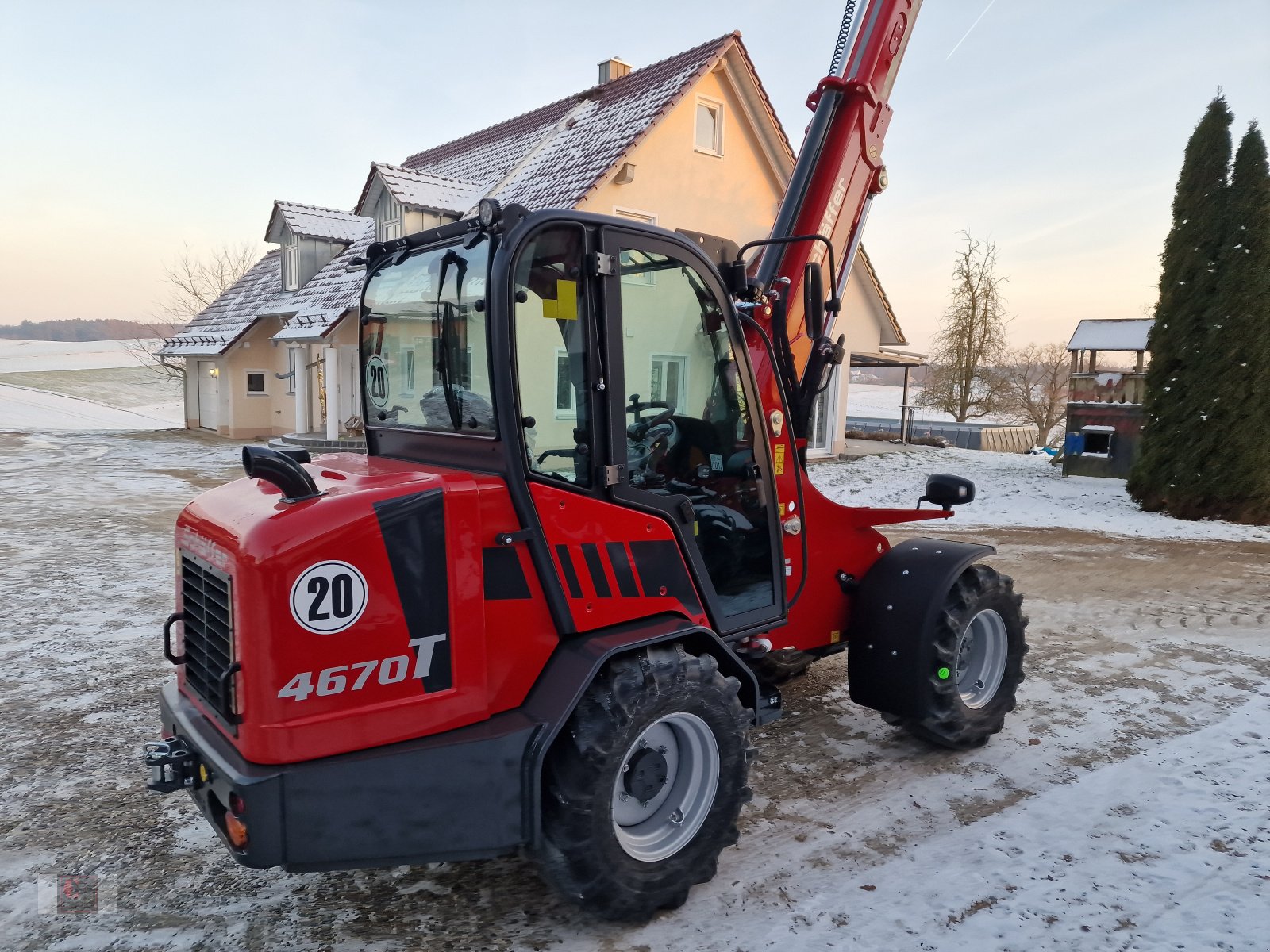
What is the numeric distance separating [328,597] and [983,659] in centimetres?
335

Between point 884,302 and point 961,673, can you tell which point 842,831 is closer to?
point 961,673

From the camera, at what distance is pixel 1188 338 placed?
11.7 metres

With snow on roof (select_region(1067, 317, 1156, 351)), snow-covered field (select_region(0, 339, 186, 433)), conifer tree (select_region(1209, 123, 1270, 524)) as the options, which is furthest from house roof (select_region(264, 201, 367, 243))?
conifer tree (select_region(1209, 123, 1270, 524))

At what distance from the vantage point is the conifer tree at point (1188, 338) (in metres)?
11.5

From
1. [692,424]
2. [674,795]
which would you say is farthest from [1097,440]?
[674,795]

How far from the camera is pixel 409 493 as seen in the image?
8.14 ft

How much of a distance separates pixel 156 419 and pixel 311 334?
18897mm

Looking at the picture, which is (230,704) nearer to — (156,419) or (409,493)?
(409,493)

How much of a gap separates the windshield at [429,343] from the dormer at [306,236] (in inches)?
783

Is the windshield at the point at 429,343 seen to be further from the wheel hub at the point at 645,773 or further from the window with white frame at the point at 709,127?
the window with white frame at the point at 709,127

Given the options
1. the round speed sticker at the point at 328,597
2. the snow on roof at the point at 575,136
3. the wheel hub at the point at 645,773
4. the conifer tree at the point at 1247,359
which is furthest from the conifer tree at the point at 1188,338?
the round speed sticker at the point at 328,597

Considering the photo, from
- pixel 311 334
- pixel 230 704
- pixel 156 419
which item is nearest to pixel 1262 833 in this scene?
pixel 230 704

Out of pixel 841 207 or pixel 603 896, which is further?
pixel 841 207

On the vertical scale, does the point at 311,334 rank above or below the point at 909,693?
above
